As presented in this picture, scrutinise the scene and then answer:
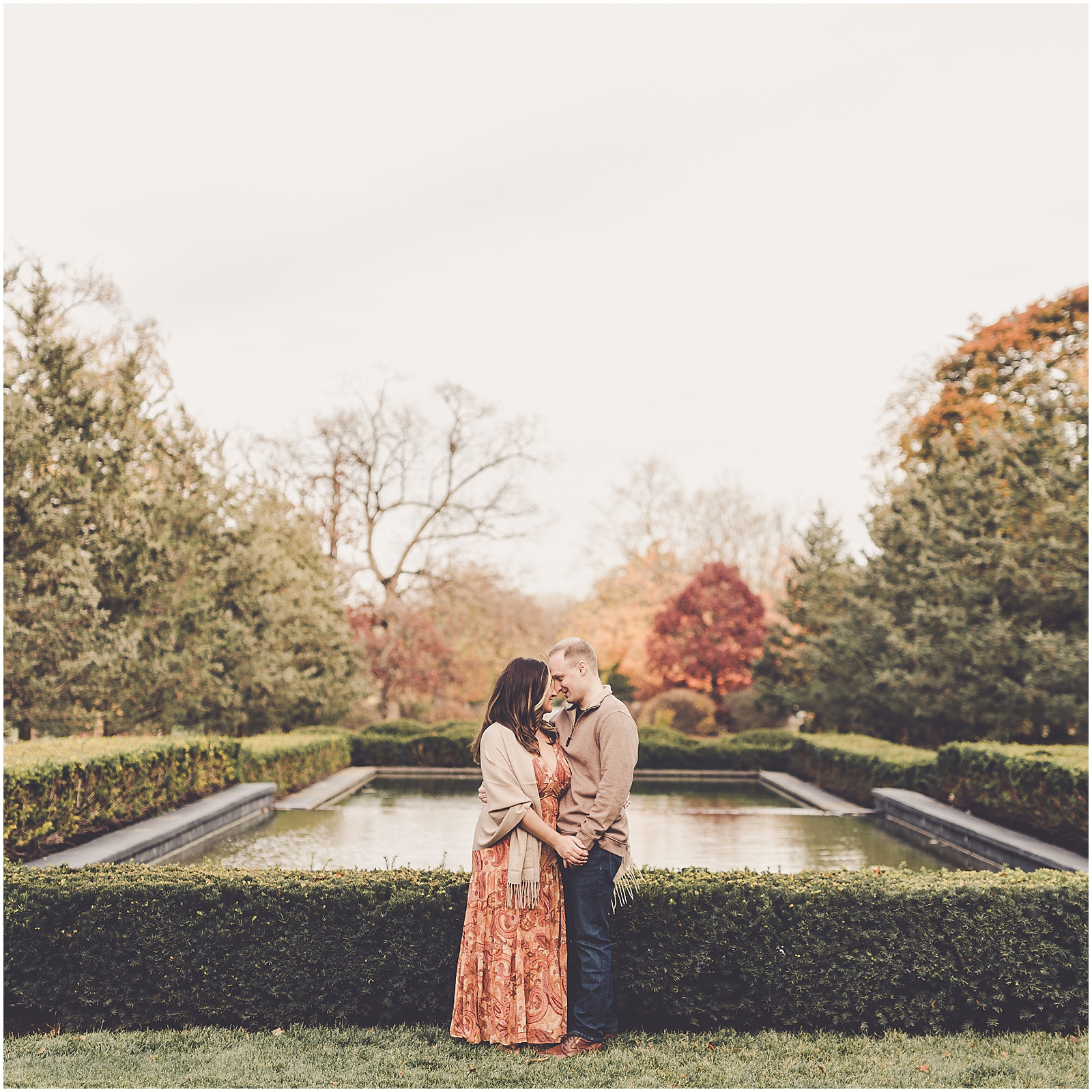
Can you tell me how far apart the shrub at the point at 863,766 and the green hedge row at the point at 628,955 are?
782 centimetres

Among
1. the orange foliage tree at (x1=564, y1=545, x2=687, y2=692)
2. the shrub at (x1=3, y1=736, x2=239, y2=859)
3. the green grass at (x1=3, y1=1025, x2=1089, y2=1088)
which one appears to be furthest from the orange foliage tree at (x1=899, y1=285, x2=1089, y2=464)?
the green grass at (x1=3, y1=1025, x2=1089, y2=1088)

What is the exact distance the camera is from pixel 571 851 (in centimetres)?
361

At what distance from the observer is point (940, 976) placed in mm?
4277

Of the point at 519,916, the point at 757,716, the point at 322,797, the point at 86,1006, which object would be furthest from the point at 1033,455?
the point at 86,1006

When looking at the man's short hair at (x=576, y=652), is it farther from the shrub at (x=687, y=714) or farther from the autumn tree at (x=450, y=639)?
the shrub at (x=687, y=714)

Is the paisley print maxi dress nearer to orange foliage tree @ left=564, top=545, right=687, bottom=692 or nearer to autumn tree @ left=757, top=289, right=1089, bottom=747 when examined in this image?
autumn tree @ left=757, top=289, right=1089, bottom=747

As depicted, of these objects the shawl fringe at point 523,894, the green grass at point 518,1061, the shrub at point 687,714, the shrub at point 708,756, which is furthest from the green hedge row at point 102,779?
the shrub at point 687,714

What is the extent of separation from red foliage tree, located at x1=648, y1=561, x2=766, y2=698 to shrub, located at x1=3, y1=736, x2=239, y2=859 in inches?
673

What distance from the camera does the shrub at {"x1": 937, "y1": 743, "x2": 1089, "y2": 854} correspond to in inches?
325

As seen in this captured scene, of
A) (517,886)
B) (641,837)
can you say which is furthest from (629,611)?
(517,886)

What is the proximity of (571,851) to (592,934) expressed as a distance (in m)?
0.42

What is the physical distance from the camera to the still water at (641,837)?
874cm

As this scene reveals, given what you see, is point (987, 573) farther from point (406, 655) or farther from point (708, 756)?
point (406, 655)

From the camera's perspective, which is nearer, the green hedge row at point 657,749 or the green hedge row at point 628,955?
the green hedge row at point 628,955
